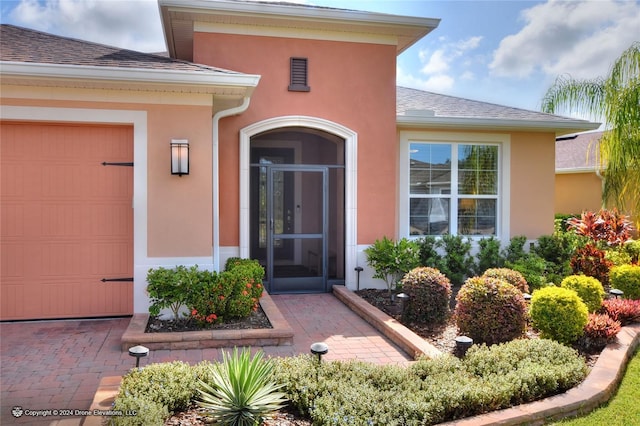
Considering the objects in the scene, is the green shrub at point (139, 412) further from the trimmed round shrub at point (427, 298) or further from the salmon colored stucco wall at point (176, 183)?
the trimmed round shrub at point (427, 298)

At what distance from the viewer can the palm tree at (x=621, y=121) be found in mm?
11156

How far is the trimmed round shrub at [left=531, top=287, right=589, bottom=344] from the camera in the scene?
5543mm

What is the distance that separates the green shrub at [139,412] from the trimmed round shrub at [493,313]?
3.75 meters

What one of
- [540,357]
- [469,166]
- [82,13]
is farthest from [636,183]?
[82,13]

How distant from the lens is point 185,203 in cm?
695

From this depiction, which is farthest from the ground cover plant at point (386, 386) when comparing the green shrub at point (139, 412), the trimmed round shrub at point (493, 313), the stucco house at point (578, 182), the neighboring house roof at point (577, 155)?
the stucco house at point (578, 182)

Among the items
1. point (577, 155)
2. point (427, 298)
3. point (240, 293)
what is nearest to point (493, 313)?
point (427, 298)

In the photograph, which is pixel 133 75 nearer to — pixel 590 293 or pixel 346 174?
pixel 346 174

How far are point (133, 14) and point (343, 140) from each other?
18.2ft

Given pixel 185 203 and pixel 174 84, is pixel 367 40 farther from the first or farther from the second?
pixel 185 203

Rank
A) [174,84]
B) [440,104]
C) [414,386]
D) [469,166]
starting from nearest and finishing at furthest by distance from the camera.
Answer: [414,386], [174,84], [469,166], [440,104]

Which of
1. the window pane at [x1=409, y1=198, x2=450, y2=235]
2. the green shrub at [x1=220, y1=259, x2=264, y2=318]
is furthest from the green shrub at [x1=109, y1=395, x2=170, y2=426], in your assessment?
the window pane at [x1=409, y1=198, x2=450, y2=235]

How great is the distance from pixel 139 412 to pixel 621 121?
12.0 m

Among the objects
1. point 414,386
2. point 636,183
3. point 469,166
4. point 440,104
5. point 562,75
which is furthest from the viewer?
point 562,75
